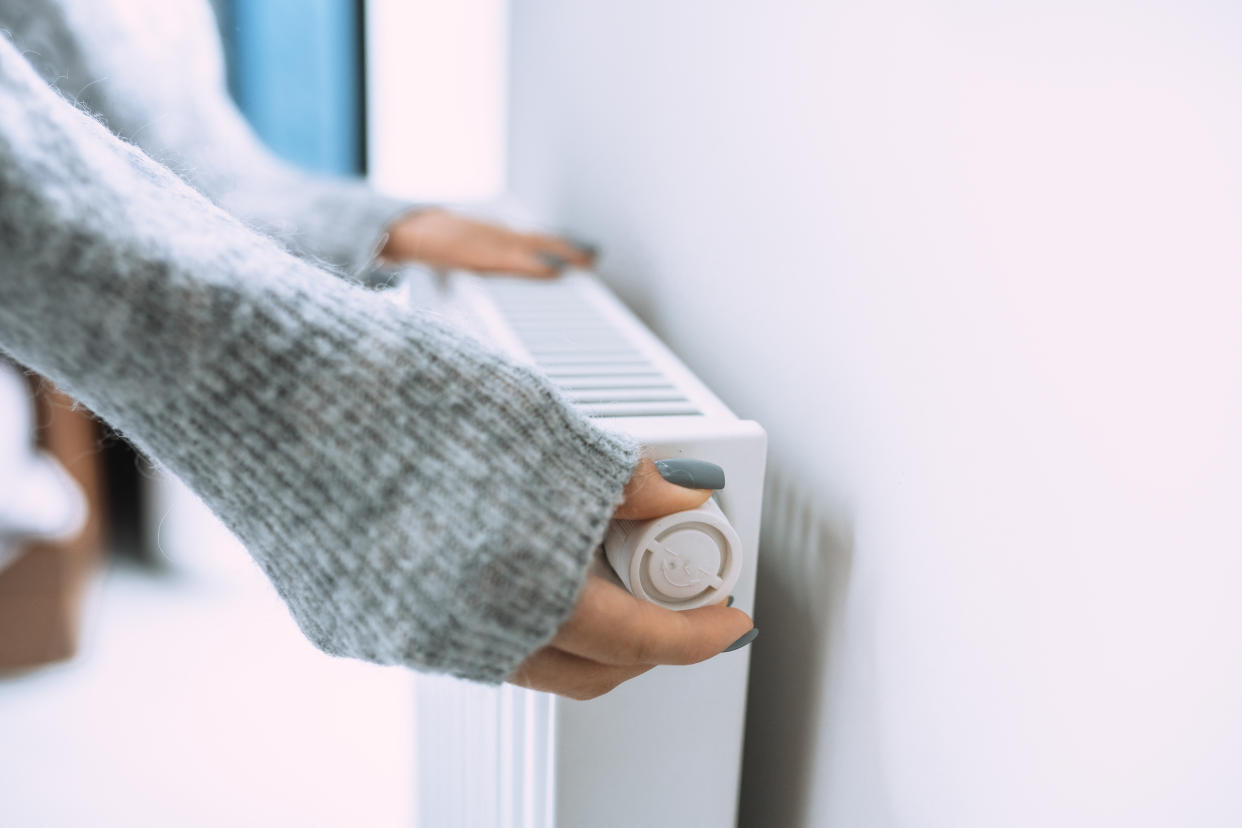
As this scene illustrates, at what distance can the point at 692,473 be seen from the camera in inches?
15.2

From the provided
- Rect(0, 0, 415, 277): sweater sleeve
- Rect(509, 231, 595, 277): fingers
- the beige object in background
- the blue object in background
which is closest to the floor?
the beige object in background

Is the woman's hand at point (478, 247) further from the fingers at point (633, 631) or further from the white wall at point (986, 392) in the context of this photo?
the fingers at point (633, 631)

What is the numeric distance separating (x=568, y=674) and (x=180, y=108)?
0.74 meters

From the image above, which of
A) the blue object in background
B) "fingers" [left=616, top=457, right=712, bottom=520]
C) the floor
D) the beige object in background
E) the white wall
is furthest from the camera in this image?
the blue object in background

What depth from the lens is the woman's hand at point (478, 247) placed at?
77 cm

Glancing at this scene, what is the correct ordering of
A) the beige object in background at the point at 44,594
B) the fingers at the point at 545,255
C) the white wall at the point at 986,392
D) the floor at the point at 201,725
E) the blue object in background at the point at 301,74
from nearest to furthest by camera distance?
the white wall at the point at 986,392 → the fingers at the point at 545,255 → the floor at the point at 201,725 → the beige object in background at the point at 44,594 → the blue object in background at the point at 301,74

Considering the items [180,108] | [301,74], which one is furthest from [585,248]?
[301,74]

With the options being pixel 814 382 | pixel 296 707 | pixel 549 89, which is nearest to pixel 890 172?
pixel 814 382

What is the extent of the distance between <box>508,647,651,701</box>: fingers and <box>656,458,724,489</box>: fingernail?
7 cm

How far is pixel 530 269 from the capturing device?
766mm

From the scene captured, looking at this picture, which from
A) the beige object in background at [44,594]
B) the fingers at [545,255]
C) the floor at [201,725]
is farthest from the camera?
the beige object in background at [44,594]

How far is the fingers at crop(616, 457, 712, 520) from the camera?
1.22 ft

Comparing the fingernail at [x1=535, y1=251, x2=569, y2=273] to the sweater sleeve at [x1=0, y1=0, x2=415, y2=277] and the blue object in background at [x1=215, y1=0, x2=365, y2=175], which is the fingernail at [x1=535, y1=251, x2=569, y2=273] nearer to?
the sweater sleeve at [x1=0, y1=0, x2=415, y2=277]

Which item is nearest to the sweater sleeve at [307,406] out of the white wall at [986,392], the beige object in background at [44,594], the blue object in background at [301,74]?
the white wall at [986,392]
